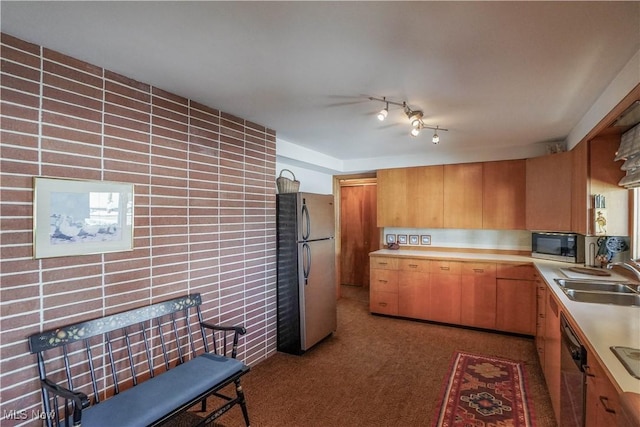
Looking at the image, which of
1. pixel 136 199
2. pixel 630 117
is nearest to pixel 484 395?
pixel 630 117

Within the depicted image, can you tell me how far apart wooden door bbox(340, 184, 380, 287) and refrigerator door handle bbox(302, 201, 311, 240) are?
9.77 feet

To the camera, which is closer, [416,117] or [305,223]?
[416,117]

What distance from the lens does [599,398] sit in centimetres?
128

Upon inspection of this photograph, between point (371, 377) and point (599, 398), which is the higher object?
point (599, 398)

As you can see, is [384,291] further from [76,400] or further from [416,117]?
[76,400]

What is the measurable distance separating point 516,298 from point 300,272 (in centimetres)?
253

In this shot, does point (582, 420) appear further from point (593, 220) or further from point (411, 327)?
point (411, 327)

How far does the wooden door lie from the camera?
612 centimetres

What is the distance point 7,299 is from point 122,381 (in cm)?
85

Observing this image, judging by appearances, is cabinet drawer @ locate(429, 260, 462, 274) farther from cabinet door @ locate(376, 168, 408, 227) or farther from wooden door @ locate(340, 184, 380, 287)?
wooden door @ locate(340, 184, 380, 287)

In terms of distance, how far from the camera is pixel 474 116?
9.12ft

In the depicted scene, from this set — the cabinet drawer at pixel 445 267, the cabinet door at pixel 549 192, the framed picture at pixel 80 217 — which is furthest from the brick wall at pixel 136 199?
the cabinet door at pixel 549 192

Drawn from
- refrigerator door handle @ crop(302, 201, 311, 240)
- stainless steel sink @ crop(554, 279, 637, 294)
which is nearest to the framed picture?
refrigerator door handle @ crop(302, 201, 311, 240)

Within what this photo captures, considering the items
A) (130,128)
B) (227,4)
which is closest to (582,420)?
(227,4)
